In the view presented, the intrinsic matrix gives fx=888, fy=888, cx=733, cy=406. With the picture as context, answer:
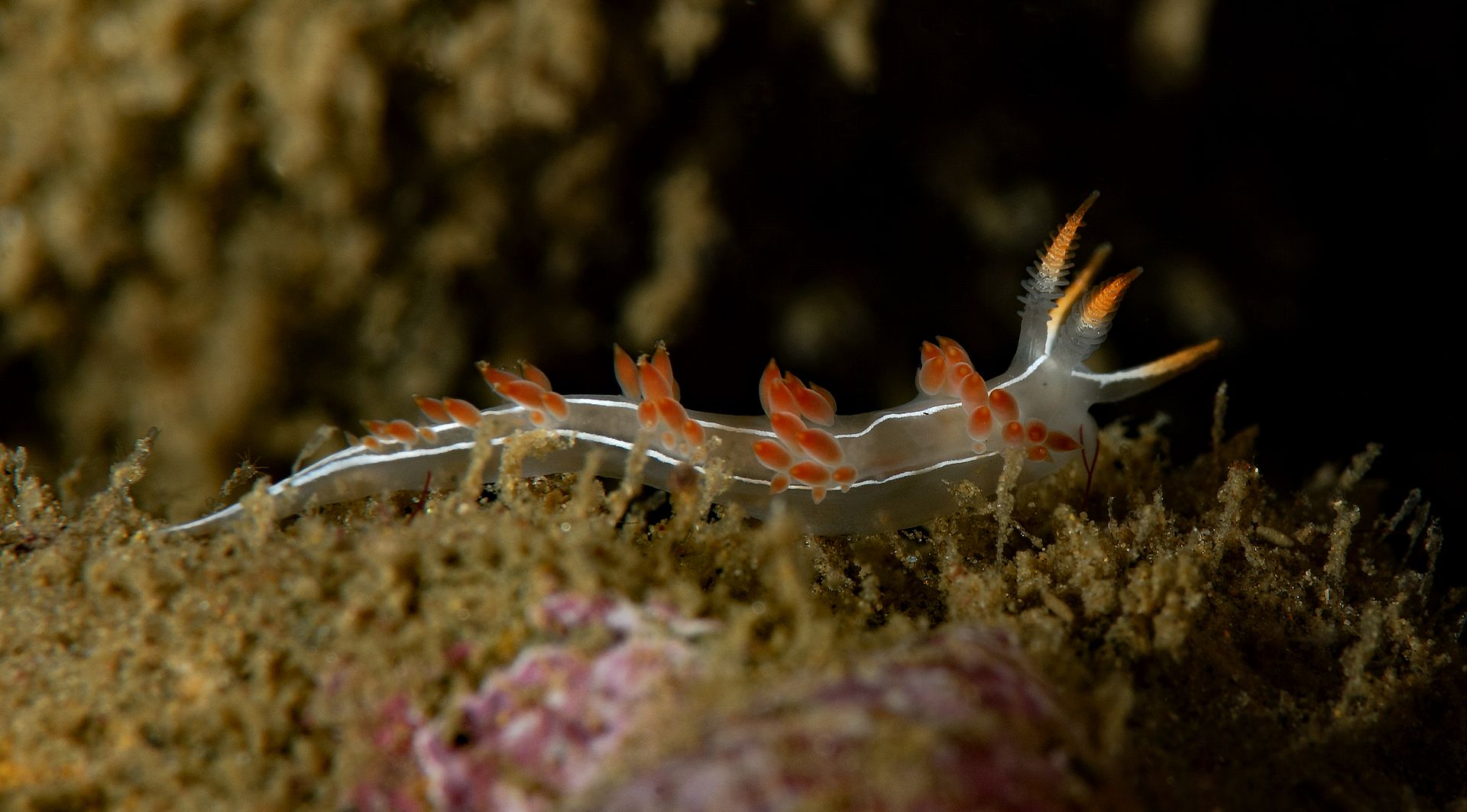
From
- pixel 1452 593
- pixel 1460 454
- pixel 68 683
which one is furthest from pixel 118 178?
pixel 1460 454

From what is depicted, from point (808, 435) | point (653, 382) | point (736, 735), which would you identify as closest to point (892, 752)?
point (736, 735)

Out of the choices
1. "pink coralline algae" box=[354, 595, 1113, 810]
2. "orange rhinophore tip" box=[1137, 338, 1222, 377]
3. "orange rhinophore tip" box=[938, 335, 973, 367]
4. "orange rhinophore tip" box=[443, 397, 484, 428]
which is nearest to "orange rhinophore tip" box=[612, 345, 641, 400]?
"orange rhinophore tip" box=[443, 397, 484, 428]

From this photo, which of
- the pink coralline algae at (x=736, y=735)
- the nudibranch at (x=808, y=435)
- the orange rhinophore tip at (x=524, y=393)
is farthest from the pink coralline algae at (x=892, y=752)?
the orange rhinophore tip at (x=524, y=393)

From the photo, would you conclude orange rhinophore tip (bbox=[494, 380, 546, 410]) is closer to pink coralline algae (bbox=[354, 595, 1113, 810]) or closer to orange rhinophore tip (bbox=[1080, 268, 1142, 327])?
pink coralline algae (bbox=[354, 595, 1113, 810])

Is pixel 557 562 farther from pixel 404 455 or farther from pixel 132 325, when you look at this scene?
pixel 132 325

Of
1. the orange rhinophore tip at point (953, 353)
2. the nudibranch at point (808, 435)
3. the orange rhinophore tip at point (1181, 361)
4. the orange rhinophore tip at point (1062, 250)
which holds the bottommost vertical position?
the nudibranch at point (808, 435)

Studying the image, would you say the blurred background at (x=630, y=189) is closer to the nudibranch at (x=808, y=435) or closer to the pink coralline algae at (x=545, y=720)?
the nudibranch at (x=808, y=435)
